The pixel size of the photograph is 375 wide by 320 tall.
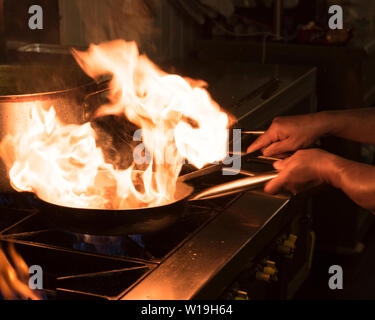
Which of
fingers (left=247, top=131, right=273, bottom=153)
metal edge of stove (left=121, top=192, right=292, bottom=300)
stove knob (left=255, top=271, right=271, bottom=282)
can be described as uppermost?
fingers (left=247, top=131, right=273, bottom=153)

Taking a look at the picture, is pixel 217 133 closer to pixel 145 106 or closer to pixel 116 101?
pixel 145 106

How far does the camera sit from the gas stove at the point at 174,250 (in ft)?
3.37

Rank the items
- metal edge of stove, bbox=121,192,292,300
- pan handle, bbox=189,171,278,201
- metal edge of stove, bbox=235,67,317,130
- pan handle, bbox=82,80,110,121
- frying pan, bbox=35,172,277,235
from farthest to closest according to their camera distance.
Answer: metal edge of stove, bbox=235,67,317,130
pan handle, bbox=82,80,110,121
pan handle, bbox=189,171,278,201
frying pan, bbox=35,172,277,235
metal edge of stove, bbox=121,192,292,300

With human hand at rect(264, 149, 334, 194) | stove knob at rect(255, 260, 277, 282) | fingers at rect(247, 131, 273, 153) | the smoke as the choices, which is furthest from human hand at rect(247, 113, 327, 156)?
the smoke

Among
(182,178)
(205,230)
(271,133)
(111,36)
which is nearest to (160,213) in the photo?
(205,230)

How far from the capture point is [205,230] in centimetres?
125

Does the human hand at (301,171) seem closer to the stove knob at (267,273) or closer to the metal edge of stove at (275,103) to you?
the stove knob at (267,273)

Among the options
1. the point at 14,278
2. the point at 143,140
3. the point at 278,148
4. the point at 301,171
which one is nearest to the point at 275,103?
the point at 278,148

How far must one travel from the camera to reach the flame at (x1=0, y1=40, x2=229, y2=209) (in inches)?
52.4

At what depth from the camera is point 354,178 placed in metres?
1.36

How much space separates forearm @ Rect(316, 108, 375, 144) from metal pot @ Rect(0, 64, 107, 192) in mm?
766

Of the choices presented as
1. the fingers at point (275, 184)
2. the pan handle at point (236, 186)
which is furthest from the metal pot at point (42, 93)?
the fingers at point (275, 184)

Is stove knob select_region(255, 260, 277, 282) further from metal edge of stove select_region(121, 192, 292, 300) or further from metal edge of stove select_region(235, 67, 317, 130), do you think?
metal edge of stove select_region(235, 67, 317, 130)
